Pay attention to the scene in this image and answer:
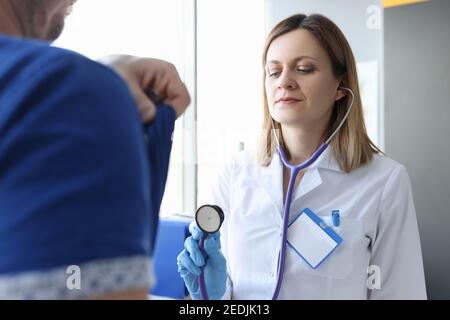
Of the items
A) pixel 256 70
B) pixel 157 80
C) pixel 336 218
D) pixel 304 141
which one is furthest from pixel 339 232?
pixel 256 70

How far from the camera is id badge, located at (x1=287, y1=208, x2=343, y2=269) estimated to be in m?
0.94

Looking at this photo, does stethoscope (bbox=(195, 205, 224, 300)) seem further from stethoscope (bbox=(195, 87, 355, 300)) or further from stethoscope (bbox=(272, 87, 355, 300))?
stethoscope (bbox=(272, 87, 355, 300))

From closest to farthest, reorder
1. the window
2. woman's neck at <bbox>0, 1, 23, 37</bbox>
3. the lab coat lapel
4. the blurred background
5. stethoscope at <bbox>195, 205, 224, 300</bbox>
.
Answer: woman's neck at <bbox>0, 1, 23, 37</bbox> → stethoscope at <bbox>195, 205, 224, 300</bbox> → the lab coat lapel → the blurred background → the window

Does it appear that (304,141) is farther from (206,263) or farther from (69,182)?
(69,182)

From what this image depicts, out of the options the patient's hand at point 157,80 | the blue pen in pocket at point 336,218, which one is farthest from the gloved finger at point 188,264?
the patient's hand at point 157,80

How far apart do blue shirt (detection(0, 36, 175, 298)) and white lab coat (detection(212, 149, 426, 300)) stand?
2.44 feet

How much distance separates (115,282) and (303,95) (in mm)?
845

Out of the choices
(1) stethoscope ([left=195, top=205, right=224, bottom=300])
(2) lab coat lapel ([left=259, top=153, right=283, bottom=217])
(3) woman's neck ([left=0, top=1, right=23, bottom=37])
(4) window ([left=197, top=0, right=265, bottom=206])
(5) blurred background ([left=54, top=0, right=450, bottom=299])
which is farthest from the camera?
(4) window ([left=197, top=0, right=265, bottom=206])

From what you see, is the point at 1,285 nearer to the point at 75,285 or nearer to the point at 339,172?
the point at 75,285

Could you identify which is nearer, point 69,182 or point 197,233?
point 69,182

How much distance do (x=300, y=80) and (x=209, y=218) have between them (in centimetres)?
41

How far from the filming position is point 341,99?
1.13 meters

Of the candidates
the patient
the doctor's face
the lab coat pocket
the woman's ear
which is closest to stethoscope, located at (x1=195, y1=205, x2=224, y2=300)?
the lab coat pocket
